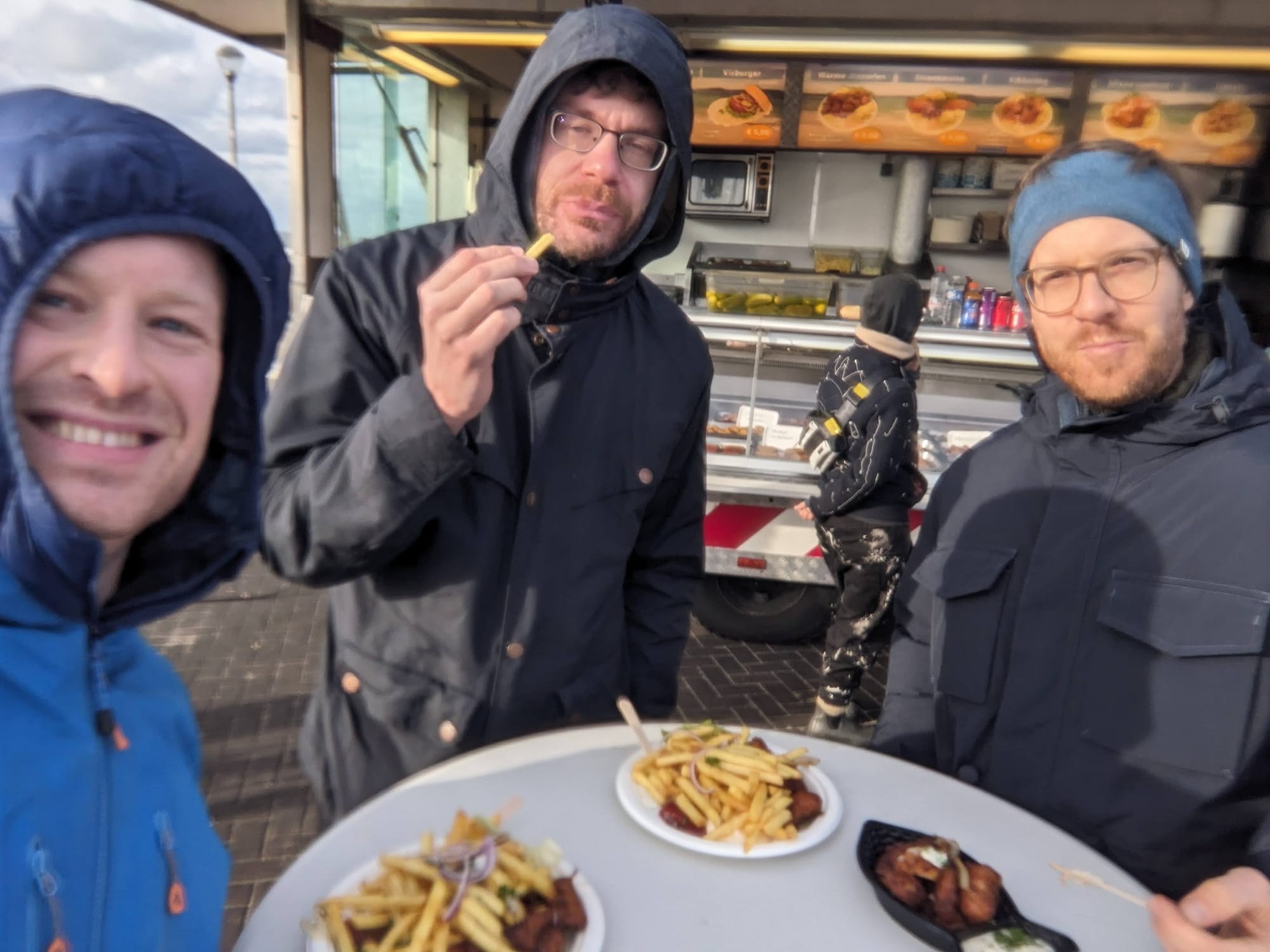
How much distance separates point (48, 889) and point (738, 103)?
7.25 meters

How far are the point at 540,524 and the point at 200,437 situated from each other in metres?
0.79

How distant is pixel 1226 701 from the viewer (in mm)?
1646

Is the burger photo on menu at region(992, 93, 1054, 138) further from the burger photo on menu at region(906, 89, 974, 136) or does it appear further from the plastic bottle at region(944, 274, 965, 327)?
the plastic bottle at region(944, 274, 965, 327)

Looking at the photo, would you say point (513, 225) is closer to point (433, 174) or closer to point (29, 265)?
point (29, 265)

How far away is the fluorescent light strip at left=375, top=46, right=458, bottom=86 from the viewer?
8562 mm

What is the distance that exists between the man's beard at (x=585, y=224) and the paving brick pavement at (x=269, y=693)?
99.1 inches

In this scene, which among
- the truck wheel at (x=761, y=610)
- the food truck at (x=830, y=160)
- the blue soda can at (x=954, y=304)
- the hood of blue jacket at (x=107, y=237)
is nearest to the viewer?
the hood of blue jacket at (x=107, y=237)

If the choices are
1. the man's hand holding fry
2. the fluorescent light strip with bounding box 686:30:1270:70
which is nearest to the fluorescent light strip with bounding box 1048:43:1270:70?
the fluorescent light strip with bounding box 686:30:1270:70

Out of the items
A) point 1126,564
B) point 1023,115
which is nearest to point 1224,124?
point 1023,115

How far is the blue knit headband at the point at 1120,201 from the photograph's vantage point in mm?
1758

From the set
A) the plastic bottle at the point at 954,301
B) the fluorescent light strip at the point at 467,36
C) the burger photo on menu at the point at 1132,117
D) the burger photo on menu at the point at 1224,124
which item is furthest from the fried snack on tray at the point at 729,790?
the burger photo on menu at the point at 1224,124

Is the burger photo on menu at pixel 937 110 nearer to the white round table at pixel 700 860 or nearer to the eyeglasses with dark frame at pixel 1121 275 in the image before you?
the eyeglasses with dark frame at pixel 1121 275

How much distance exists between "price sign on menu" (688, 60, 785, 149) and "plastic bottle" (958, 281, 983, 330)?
7.31 feet

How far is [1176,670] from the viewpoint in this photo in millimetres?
1688
